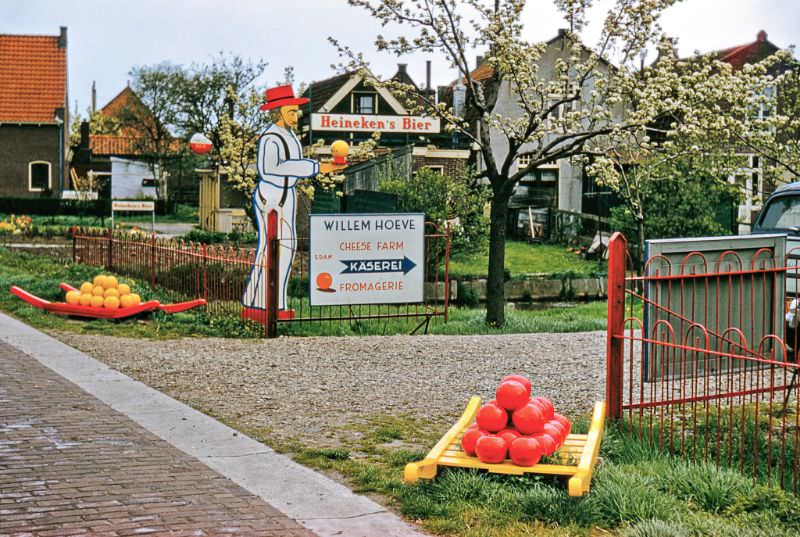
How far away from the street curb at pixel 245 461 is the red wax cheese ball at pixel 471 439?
28.8 inches

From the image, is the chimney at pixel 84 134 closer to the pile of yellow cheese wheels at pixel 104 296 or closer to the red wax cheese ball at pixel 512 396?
the pile of yellow cheese wheels at pixel 104 296

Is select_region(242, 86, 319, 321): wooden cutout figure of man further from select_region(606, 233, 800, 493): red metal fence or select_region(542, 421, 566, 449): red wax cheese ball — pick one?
select_region(542, 421, 566, 449): red wax cheese ball

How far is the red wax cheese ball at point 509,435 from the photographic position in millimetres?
6219

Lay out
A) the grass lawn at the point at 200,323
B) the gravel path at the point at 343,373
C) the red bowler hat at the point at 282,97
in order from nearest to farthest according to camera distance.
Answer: the gravel path at the point at 343,373 → the grass lawn at the point at 200,323 → the red bowler hat at the point at 282,97

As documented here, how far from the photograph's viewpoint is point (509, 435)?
245 inches

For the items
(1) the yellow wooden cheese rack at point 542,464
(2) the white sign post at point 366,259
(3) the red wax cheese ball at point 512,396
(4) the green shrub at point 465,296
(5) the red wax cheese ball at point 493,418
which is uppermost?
(2) the white sign post at point 366,259

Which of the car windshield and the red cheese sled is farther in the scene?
the red cheese sled

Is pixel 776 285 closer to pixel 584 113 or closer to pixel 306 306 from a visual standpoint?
pixel 584 113

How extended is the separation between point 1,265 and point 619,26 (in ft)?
48.4

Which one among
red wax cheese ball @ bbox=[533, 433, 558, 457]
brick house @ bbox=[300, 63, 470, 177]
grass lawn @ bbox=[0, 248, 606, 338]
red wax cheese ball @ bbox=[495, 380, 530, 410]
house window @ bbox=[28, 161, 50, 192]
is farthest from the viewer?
house window @ bbox=[28, 161, 50, 192]

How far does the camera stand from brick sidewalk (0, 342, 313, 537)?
5.55 m

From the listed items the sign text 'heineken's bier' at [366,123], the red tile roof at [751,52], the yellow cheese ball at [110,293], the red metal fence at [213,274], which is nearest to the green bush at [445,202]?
the sign text 'heineken's bier' at [366,123]

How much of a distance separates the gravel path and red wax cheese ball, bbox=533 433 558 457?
2.04 metres

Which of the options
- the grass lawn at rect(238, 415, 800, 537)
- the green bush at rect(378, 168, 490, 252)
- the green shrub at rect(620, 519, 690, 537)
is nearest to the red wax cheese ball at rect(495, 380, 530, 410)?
the grass lawn at rect(238, 415, 800, 537)
